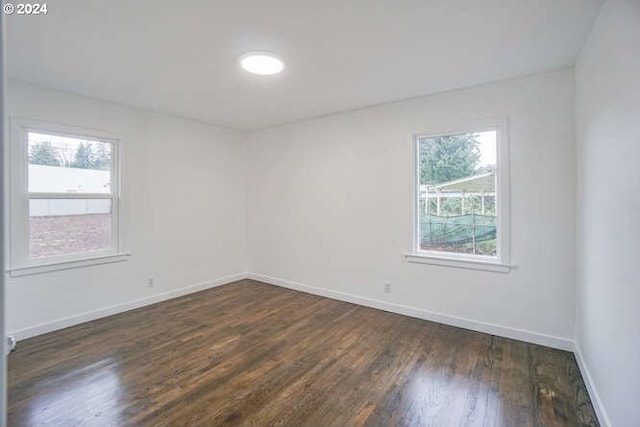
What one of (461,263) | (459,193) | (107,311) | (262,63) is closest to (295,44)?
(262,63)

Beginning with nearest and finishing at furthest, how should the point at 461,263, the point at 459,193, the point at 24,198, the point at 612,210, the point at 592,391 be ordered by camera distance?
1. the point at 612,210
2. the point at 592,391
3. the point at 24,198
4. the point at 461,263
5. the point at 459,193

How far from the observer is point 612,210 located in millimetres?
1866

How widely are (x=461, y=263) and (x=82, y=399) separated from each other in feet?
11.5

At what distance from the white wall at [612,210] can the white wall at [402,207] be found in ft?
1.15

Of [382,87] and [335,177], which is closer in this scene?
[382,87]

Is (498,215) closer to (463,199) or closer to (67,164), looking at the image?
(463,199)

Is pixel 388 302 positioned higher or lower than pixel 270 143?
lower

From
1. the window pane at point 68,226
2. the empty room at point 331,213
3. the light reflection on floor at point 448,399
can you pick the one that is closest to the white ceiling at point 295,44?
the empty room at point 331,213

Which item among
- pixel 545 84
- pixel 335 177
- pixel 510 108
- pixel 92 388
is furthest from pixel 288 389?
pixel 545 84

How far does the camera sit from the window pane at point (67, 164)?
3.29 metres

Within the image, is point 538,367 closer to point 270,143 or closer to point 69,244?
point 270,143

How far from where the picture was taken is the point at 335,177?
439cm

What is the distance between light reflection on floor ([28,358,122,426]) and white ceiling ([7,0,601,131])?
2.56 meters

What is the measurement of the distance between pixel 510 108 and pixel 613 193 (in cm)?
155
